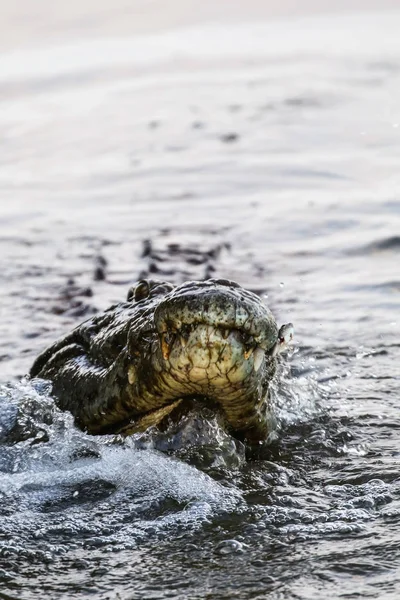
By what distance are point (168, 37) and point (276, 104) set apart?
3.31m

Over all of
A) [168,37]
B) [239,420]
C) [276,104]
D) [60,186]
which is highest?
[168,37]

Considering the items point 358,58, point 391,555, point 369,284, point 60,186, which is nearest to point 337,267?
point 369,284

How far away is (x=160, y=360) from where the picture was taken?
4012 mm

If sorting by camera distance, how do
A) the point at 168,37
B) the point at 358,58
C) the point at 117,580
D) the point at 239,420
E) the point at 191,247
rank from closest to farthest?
the point at 117,580, the point at 239,420, the point at 191,247, the point at 358,58, the point at 168,37

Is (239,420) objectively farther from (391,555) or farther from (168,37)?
(168,37)

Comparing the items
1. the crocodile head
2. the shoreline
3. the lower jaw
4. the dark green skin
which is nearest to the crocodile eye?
the dark green skin

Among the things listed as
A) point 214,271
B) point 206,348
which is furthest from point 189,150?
point 206,348

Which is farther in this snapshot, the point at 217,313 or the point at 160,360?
the point at 160,360

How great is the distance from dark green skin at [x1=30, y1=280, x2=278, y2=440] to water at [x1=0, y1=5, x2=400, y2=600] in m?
0.12

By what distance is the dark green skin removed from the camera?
3793 mm

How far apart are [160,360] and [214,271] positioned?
430 centimetres

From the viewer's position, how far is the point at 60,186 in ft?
35.5

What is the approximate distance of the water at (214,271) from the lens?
3.84 m

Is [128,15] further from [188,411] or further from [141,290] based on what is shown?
[188,411]
